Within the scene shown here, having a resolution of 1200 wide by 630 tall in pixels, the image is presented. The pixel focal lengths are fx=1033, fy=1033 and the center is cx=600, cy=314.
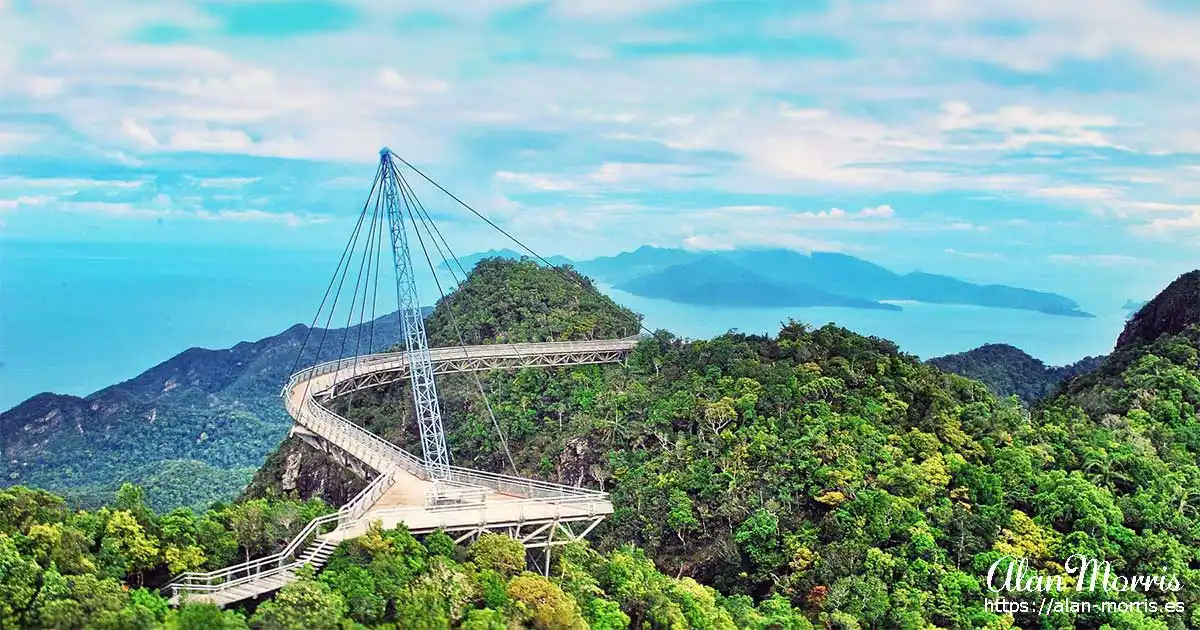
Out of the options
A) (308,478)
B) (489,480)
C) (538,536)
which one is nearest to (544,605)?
(538,536)

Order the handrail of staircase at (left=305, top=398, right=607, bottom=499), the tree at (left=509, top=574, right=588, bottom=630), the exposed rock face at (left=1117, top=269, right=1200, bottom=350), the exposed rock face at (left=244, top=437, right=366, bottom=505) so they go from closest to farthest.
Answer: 1. the tree at (left=509, top=574, right=588, bottom=630)
2. the handrail of staircase at (left=305, top=398, right=607, bottom=499)
3. the exposed rock face at (left=244, top=437, right=366, bottom=505)
4. the exposed rock face at (left=1117, top=269, right=1200, bottom=350)

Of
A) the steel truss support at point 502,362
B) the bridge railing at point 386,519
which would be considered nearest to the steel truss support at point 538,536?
the bridge railing at point 386,519

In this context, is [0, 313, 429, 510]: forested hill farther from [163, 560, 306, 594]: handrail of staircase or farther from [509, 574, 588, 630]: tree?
[509, 574, 588, 630]: tree

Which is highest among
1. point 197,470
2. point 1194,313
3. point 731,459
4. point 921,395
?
point 1194,313

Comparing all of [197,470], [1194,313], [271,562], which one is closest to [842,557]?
[271,562]

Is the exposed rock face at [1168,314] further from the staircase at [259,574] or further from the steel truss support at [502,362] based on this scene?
the staircase at [259,574]

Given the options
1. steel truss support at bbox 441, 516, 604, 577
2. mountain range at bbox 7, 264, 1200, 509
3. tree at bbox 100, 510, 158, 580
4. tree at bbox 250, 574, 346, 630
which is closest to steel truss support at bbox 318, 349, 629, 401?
mountain range at bbox 7, 264, 1200, 509

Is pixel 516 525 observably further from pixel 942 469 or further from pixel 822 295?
pixel 822 295
